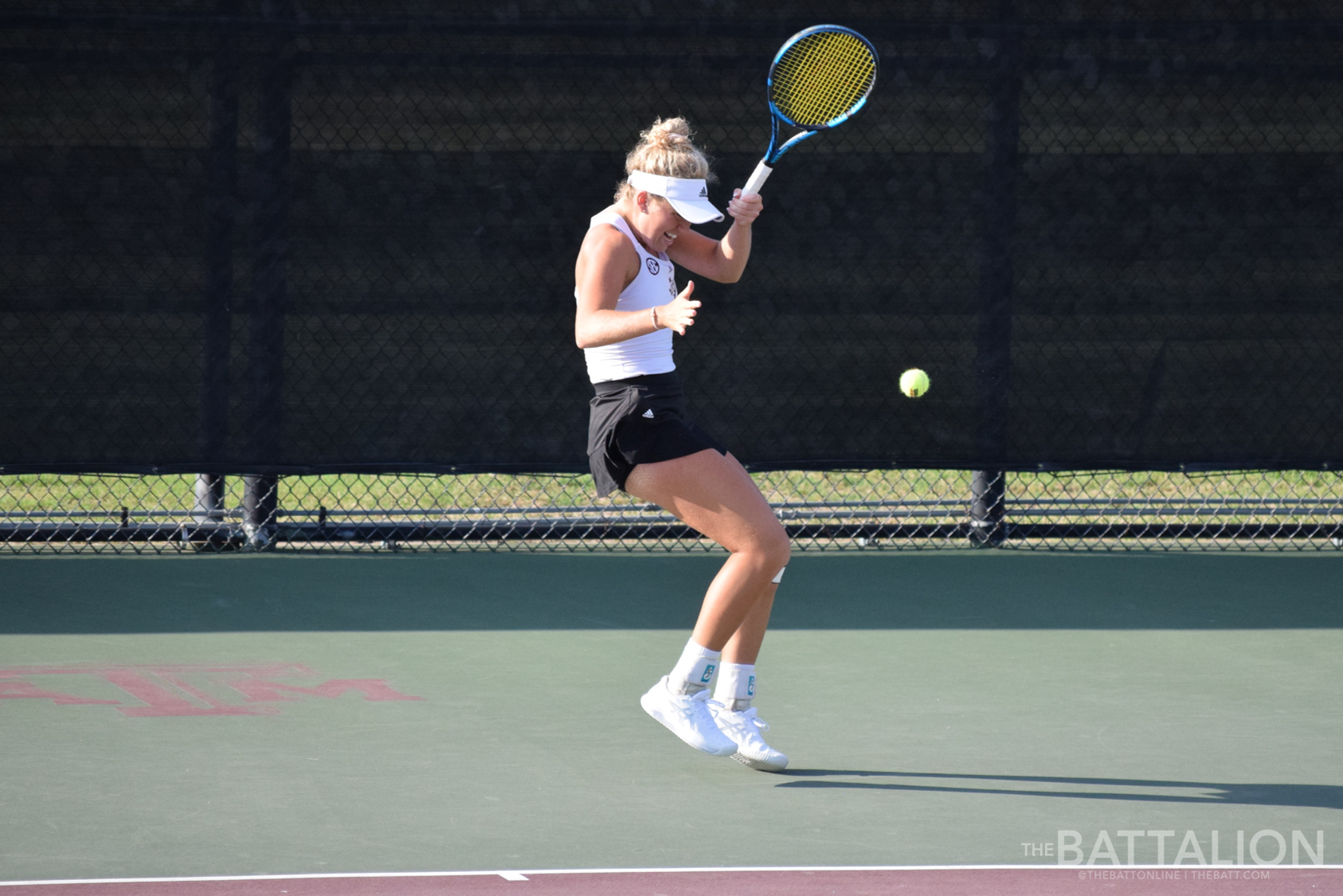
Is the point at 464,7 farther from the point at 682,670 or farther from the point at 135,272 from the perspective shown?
the point at 682,670

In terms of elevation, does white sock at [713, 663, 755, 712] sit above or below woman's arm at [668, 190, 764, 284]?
below

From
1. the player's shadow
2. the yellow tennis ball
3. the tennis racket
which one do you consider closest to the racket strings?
the tennis racket

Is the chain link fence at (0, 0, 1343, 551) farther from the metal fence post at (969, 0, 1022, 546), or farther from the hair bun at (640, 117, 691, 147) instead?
the hair bun at (640, 117, 691, 147)

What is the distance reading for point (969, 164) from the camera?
6.23 meters

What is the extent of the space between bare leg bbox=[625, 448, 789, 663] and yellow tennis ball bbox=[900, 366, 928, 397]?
8.06 ft

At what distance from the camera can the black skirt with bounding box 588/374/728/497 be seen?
3.81 meters

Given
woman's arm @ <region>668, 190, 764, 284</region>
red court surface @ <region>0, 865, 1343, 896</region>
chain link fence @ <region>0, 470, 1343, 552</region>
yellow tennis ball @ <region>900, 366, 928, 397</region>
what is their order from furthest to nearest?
1. chain link fence @ <region>0, 470, 1343, 552</region>
2. yellow tennis ball @ <region>900, 366, 928, 397</region>
3. woman's arm @ <region>668, 190, 764, 284</region>
4. red court surface @ <region>0, 865, 1343, 896</region>

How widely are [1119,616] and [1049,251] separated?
139 centimetres

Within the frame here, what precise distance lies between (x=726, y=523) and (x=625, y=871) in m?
0.92

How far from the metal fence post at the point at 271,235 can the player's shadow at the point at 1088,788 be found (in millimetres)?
2842

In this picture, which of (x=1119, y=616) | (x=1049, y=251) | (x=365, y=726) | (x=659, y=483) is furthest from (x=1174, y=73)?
(x=365, y=726)

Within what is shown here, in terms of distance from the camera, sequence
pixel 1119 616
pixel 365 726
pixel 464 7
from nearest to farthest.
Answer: pixel 365 726
pixel 1119 616
pixel 464 7

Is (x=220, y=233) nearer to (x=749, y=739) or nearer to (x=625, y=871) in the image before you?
(x=749, y=739)

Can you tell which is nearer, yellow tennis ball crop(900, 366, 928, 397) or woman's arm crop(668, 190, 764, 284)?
woman's arm crop(668, 190, 764, 284)
